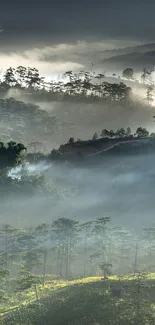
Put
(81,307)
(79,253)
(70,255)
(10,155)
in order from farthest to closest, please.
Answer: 1. (79,253)
2. (70,255)
3. (81,307)
4. (10,155)

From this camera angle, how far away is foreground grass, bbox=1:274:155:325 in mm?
81750

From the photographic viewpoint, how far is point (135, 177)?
19762cm

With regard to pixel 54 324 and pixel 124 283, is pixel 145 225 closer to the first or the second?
pixel 124 283

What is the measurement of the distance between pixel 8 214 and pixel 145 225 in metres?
53.8

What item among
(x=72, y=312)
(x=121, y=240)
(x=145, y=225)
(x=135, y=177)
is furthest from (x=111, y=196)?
(x=72, y=312)

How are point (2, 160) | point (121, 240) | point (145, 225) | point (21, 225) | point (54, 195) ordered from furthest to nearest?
point (54, 195) → point (21, 225) → point (145, 225) → point (121, 240) → point (2, 160)

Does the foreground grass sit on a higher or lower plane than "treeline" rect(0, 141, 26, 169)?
lower

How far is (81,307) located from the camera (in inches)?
3415

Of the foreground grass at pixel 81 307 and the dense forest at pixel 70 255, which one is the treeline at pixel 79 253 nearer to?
the dense forest at pixel 70 255

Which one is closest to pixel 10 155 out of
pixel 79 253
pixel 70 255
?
pixel 70 255

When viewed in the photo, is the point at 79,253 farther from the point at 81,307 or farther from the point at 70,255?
the point at 81,307

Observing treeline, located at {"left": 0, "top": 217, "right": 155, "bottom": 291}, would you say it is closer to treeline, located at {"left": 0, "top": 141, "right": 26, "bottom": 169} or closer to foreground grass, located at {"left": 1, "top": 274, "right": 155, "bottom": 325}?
foreground grass, located at {"left": 1, "top": 274, "right": 155, "bottom": 325}

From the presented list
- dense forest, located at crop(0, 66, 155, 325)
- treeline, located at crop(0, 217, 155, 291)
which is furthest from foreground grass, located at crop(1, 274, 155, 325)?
treeline, located at crop(0, 217, 155, 291)

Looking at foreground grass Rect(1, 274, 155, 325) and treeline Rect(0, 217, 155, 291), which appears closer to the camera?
foreground grass Rect(1, 274, 155, 325)
